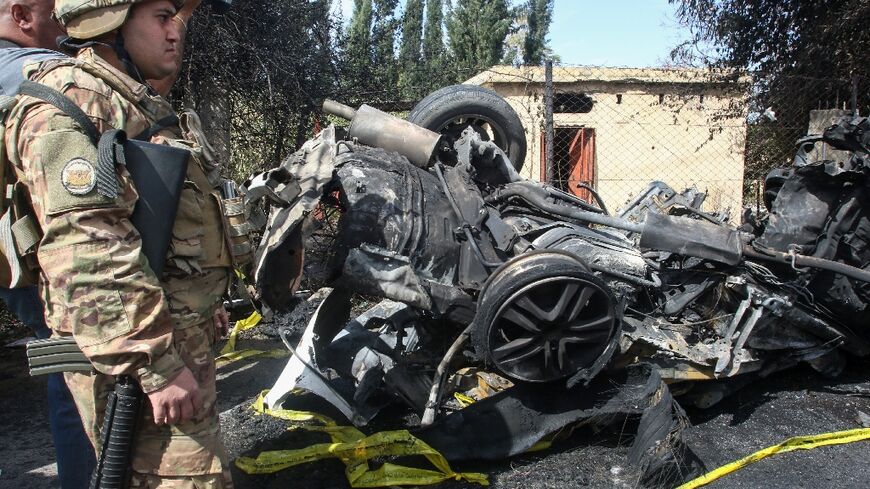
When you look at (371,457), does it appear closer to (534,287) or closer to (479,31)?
(534,287)

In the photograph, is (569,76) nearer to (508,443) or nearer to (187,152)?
(508,443)

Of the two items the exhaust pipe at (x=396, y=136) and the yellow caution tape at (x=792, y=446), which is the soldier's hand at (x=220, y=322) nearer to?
the exhaust pipe at (x=396, y=136)

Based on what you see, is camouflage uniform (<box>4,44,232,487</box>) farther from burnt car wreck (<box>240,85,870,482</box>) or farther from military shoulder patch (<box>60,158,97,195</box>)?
burnt car wreck (<box>240,85,870,482</box>)

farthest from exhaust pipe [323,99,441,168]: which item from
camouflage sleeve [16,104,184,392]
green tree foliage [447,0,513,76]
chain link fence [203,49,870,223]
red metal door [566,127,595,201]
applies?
green tree foliage [447,0,513,76]

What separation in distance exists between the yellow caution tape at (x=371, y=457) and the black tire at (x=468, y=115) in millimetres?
1905

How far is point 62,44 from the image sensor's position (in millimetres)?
1837

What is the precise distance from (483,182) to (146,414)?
2.49 m

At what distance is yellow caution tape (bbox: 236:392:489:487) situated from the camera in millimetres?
2930

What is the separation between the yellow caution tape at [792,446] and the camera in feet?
9.86

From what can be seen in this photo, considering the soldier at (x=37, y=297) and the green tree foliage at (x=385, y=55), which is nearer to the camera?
the soldier at (x=37, y=297)

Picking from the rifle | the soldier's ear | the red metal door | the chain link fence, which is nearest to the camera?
the rifle

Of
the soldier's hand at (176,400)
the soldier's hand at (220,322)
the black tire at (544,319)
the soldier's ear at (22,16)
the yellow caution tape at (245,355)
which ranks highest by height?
the soldier's ear at (22,16)

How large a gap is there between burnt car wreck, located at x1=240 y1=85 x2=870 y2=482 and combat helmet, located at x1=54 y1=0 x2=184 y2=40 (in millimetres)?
973

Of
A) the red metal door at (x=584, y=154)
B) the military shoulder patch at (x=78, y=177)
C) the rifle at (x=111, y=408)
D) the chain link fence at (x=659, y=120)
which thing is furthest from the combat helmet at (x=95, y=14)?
the red metal door at (x=584, y=154)
